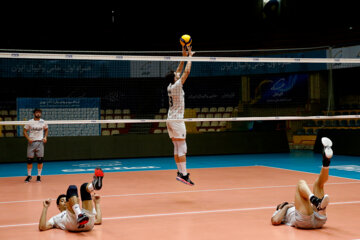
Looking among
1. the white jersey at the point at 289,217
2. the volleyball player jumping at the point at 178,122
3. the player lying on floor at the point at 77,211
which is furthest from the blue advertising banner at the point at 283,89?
the player lying on floor at the point at 77,211

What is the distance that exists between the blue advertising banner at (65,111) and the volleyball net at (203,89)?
0.41m

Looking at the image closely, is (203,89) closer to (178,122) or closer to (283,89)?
(283,89)

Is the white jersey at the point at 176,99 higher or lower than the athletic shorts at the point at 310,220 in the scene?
higher

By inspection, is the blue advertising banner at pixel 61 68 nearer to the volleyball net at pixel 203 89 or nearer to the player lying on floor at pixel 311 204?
the volleyball net at pixel 203 89

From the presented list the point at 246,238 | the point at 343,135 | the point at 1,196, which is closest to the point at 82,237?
the point at 246,238

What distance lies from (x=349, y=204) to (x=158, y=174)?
22.2 ft

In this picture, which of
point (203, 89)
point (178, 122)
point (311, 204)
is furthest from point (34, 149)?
point (203, 89)

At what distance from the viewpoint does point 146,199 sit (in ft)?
29.3

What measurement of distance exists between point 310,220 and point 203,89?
63.4 feet

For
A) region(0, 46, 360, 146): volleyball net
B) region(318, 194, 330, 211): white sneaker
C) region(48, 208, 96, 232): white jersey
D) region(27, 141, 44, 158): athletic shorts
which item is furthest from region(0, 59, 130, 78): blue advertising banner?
region(318, 194, 330, 211): white sneaker

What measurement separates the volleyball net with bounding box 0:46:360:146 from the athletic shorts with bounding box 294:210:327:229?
15.4m

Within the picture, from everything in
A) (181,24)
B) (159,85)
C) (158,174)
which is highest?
(181,24)

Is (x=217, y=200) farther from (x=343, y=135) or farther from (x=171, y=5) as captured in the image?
(x=171, y=5)

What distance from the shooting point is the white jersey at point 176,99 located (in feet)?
29.1
